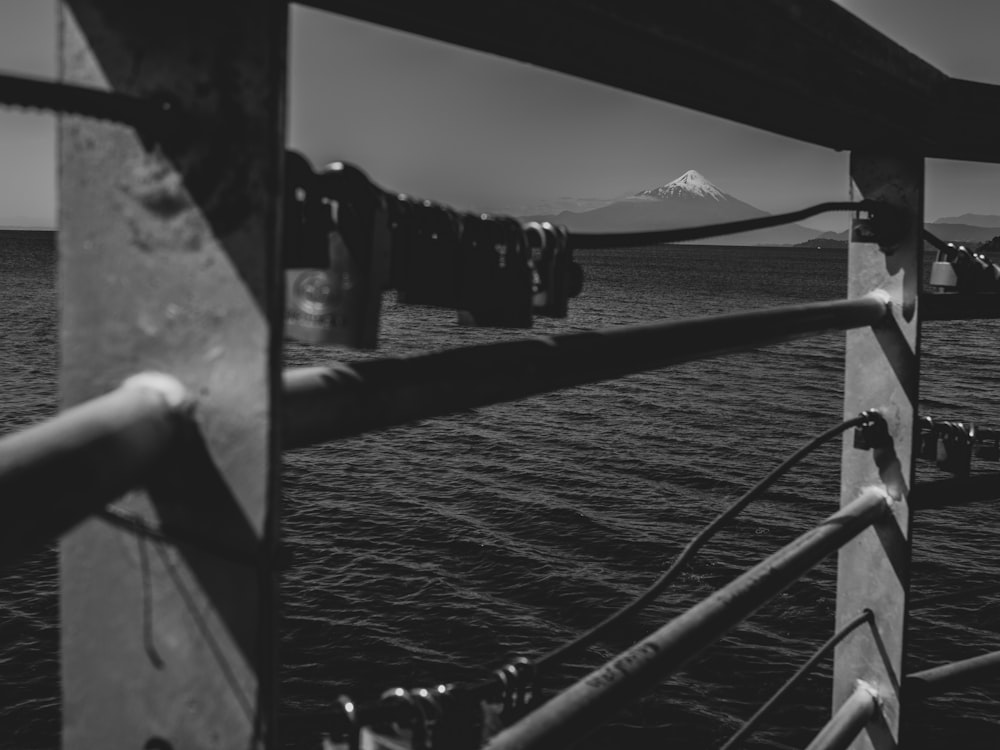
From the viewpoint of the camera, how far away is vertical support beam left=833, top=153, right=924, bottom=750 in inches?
93.7

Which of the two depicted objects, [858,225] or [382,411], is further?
[858,225]

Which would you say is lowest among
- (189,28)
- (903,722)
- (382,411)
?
(903,722)

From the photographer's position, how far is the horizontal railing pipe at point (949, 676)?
8.07ft

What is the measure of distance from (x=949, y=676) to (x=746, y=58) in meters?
1.83

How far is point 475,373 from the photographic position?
1.09 meters

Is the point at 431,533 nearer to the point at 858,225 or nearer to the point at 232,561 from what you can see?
the point at 858,225

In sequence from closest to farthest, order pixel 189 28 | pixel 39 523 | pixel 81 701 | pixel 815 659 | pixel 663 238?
pixel 39 523 → pixel 189 28 → pixel 81 701 → pixel 663 238 → pixel 815 659

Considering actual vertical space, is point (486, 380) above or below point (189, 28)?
below

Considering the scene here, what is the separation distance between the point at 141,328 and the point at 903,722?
2200 millimetres

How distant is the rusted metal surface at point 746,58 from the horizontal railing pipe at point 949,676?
127cm

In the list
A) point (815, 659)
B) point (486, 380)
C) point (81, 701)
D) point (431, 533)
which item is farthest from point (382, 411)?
point (431, 533)

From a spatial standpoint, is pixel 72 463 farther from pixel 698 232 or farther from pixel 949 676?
pixel 949 676

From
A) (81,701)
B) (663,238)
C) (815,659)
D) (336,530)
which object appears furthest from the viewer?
(336,530)

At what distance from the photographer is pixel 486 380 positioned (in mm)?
1102
